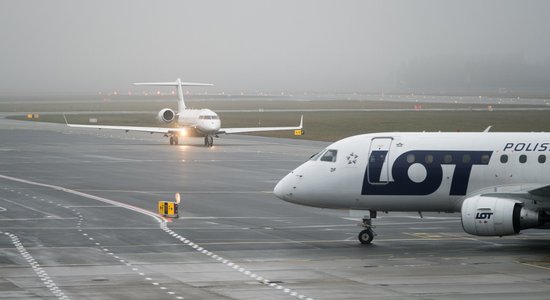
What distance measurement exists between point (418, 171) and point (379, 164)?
1.28 metres

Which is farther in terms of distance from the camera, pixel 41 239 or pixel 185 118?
pixel 185 118

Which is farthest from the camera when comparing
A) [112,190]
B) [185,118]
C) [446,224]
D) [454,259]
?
[185,118]

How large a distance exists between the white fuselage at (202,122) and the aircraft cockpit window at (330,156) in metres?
53.9

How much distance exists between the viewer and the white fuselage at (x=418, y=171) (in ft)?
106

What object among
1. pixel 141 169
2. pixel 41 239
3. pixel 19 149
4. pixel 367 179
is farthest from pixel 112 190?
pixel 19 149

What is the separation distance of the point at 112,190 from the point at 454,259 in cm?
2470

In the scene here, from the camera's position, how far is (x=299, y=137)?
317ft

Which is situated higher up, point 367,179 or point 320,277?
point 367,179

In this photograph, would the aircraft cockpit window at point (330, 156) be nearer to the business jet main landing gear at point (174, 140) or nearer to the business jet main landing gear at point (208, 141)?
the business jet main landing gear at point (208, 141)

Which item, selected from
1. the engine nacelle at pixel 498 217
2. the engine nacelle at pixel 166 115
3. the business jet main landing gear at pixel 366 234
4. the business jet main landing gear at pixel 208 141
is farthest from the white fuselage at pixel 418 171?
the engine nacelle at pixel 166 115

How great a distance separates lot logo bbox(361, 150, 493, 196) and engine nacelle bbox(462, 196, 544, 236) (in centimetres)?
175

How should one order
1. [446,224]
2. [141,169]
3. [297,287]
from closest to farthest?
[297,287]
[446,224]
[141,169]

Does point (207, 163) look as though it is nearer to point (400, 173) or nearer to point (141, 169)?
point (141, 169)

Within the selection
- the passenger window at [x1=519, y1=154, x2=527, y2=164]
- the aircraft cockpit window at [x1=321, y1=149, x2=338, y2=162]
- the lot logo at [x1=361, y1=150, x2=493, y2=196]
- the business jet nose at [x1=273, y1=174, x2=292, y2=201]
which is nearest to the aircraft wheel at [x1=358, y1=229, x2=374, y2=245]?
the lot logo at [x1=361, y1=150, x2=493, y2=196]
